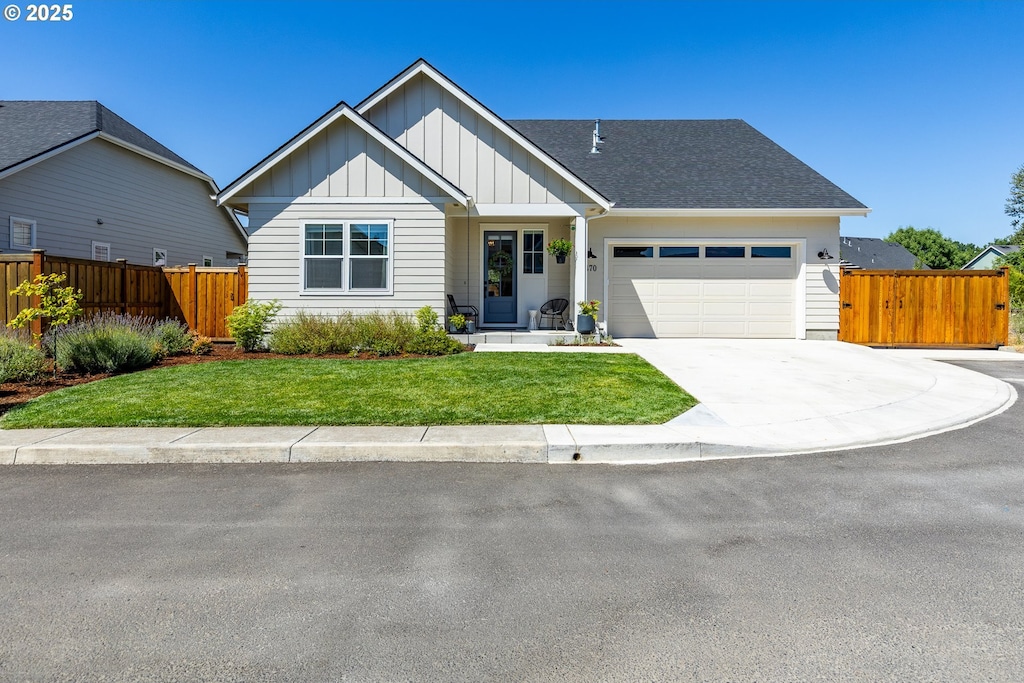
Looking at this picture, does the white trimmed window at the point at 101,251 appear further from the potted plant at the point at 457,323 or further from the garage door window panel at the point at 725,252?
the garage door window panel at the point at 725,252

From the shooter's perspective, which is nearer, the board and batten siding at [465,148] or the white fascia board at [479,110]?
the white fascia board at [479,110]

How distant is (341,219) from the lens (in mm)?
13047

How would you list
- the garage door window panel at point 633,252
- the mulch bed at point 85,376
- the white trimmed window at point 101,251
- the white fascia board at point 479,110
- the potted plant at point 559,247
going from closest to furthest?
1. the mulch bed at point 85,376
2. the white fascia board at point 479,110
3. the potted plant at point 559,247
4. the garage door window panel at point 633,252
5. the white trimmed window at point 101,251

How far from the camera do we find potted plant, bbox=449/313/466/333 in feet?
44.5

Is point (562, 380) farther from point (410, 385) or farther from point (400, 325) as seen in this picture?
point (400, 325)

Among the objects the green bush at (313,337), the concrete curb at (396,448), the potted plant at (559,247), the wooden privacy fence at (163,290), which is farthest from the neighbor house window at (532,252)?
the concrete curb at (396,448)

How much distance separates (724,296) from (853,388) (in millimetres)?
7305

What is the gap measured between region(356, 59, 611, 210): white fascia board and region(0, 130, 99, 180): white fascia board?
27.4ft

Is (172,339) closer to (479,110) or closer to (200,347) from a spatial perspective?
(200,347)

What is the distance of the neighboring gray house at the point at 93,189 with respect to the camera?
1531cm

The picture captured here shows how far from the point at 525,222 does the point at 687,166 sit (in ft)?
17.6

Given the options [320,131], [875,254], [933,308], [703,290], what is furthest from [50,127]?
[875,254]

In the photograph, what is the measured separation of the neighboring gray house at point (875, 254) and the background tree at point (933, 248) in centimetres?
1612

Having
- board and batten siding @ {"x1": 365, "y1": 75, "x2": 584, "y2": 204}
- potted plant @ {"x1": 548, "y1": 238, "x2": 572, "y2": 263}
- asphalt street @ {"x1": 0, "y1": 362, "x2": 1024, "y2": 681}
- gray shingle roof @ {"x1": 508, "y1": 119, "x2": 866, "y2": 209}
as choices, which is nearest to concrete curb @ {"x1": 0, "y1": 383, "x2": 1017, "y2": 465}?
asphalt street @ {"x1": 0, "y1": 362, "x2": 1024, "y2": 681}
